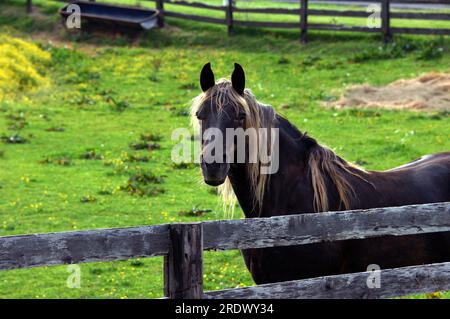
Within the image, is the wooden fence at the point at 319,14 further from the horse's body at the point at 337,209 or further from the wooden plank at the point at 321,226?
the wooden plank at the point at 321,226

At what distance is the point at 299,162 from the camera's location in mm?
7992

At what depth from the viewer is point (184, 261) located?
5.93 meters

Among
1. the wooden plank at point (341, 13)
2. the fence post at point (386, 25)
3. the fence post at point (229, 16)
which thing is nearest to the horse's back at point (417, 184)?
the fence post at point (386, 25)

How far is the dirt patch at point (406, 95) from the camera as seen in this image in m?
21.7

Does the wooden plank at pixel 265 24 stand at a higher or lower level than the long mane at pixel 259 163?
higher

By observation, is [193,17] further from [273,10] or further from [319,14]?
[319,14]

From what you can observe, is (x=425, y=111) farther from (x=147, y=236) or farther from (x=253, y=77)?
(x=147, y=236)

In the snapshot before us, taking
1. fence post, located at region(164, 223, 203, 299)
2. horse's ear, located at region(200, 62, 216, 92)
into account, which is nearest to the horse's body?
horse's ear, located at region(200, 62, 216, 92)

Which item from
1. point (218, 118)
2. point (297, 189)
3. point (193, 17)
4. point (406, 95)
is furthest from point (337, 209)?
point (193, 17)

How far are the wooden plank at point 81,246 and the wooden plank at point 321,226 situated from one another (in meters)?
0.41

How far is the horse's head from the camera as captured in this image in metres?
7.15
